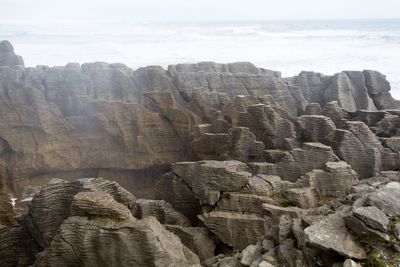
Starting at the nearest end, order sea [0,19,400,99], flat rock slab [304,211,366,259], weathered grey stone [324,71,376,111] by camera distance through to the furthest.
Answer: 1. flat rock slab [304,211,366,259]
2. weathered grey stone [324,71,376,111]
3. sea [0,19,400,99]

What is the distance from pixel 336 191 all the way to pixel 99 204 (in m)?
6.78

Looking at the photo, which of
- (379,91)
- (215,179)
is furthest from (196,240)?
(379,91)

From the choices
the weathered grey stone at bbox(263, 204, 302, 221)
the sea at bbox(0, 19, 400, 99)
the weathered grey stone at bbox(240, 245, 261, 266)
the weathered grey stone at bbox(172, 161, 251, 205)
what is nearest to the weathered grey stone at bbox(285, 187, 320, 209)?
the weathered grey stone at bbox(263, 204, 302, 221)

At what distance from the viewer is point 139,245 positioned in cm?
970

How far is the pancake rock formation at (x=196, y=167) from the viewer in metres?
9.05

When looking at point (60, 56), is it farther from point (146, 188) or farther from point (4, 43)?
point (146, 188)

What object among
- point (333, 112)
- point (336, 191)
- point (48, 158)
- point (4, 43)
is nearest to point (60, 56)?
point (4, 43)

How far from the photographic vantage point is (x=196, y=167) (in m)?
13.8

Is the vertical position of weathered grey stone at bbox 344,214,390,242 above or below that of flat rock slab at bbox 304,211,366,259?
above

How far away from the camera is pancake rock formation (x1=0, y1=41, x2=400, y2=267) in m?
9.05

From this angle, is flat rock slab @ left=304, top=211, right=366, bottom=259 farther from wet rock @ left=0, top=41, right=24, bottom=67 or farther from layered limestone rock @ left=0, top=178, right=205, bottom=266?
wet rock @ left=0, top=41, right=24, bottom=67

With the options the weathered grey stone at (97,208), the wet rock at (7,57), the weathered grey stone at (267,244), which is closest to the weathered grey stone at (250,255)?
the weathered grey stone at (267,244)

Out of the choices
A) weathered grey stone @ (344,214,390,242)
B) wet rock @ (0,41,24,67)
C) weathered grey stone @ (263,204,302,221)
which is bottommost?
weathered grey stone @ (263,204,302,221)

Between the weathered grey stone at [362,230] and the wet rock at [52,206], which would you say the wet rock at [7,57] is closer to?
the wet rock at [52,206]
